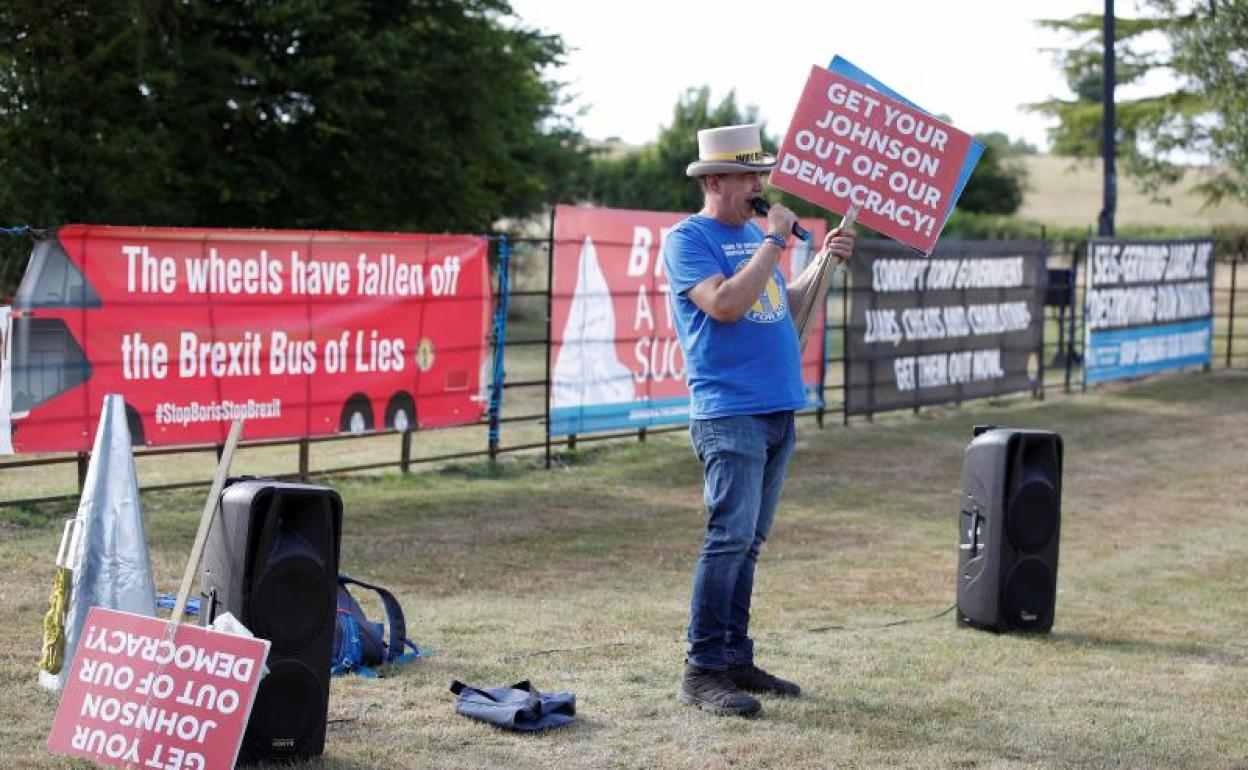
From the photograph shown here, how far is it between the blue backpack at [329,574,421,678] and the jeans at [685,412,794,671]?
1.31m

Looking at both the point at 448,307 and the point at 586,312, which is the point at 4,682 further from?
the point at 586,312

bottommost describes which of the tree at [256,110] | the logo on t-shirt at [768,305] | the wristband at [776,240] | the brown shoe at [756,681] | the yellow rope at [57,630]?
the brown shoe at [756,681]

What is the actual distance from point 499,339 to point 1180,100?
1526 inches

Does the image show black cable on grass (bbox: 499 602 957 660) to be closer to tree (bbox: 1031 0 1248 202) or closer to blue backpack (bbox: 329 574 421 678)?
blue backpack (bbox: 329 574 421 678)

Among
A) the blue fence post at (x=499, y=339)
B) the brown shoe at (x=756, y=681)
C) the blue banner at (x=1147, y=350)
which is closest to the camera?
the brown shoe at (x=756, y=681)

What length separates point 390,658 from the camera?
6539 millimetres

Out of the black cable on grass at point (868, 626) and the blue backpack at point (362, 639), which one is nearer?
the blue backpack at point (362, 639)

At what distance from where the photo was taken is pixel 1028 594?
750 centimetres

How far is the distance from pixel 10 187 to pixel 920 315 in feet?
45.7

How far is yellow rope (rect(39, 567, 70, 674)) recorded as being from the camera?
595 centimetres

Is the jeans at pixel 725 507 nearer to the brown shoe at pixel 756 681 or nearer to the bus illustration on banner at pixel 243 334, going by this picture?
the brown shoe at pixel 756 681

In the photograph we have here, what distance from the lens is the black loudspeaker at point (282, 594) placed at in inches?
197

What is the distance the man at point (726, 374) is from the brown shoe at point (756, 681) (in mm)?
188

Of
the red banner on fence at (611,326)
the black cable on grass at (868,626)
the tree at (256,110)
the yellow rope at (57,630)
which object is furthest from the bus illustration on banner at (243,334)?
the tree at (256,110)
